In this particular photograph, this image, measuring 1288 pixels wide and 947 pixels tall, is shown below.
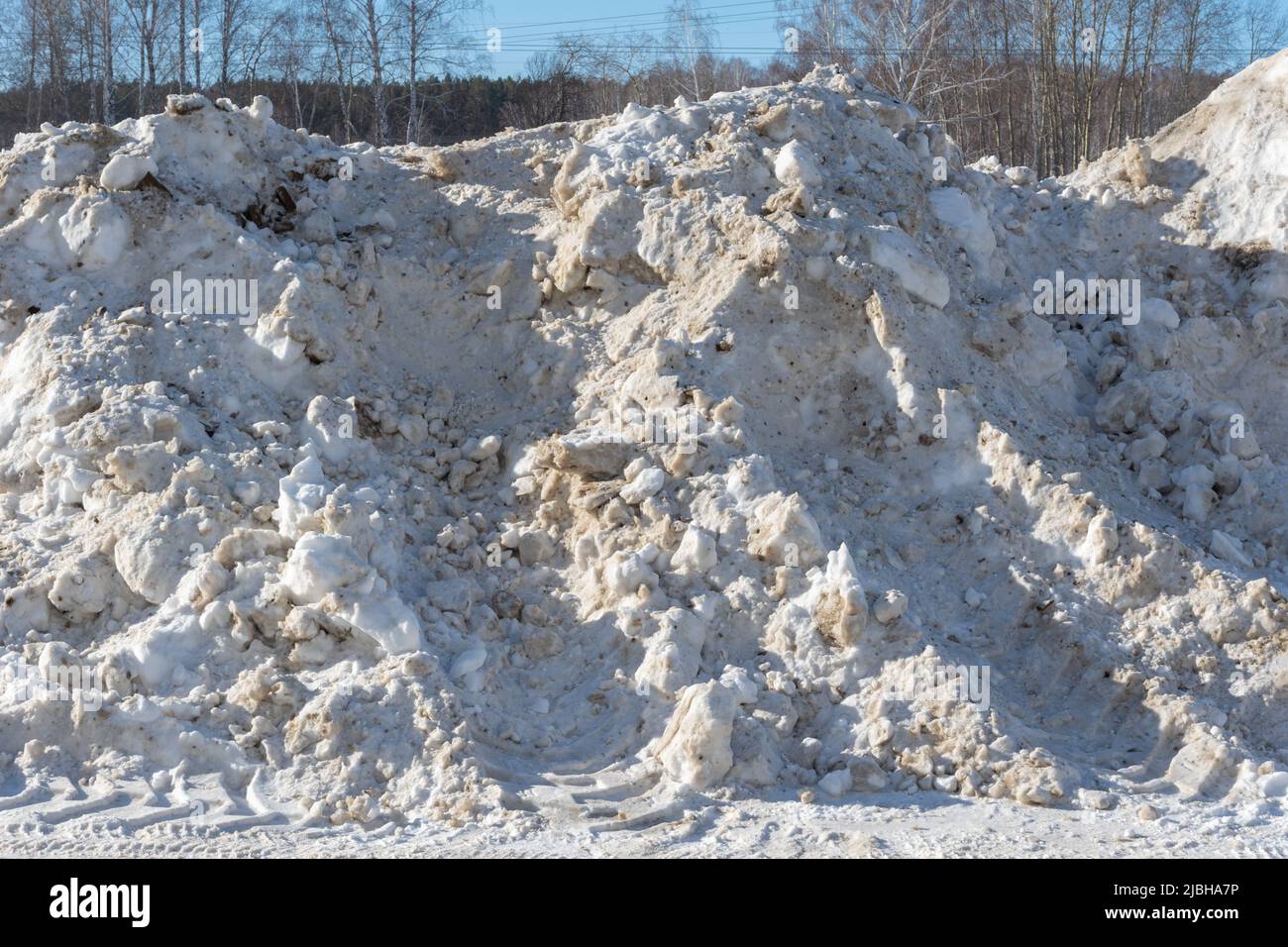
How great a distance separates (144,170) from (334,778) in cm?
405

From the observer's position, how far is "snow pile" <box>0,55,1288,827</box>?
5.09 m

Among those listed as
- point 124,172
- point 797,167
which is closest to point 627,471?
point 797,167

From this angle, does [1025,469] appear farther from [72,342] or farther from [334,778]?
[72,342]

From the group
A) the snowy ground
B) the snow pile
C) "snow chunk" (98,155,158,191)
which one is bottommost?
the snowy ground

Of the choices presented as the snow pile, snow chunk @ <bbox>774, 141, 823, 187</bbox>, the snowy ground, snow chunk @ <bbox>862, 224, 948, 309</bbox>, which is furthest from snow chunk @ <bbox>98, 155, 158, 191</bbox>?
snow chunk @ <bbox>862, 224, 948, 309</bbox>

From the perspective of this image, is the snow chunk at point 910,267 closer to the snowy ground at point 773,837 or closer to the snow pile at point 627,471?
the snow pile at point 627,471

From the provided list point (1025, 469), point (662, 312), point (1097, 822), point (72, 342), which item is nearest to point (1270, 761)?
point (1097, 822)

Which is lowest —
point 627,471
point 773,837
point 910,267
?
point 773,837

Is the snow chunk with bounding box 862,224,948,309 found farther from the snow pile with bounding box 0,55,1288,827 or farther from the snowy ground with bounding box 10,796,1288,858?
the snowy ground with bounding box 10,796,1288,858

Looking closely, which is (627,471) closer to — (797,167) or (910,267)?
(910,267)

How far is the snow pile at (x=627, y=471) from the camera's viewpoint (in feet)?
16.7

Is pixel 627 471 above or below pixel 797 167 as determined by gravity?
below

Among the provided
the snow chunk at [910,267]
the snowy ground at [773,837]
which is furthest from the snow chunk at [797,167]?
the snowy ground at [773,837]

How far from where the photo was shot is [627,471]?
614 centimetres
